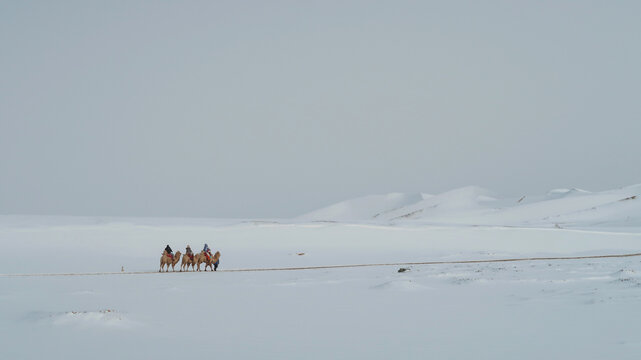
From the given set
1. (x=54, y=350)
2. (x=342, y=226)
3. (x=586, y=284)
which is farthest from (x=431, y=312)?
(x=342, y=226)

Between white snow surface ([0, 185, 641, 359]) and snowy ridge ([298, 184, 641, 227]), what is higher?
snowy ridge ([298, 184, 641, 227])

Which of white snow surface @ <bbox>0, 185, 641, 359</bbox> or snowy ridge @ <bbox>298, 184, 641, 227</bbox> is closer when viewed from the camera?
white snow surface @ <bbox>0, 185, 641, 359</bbox>

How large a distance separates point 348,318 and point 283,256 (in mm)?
25651

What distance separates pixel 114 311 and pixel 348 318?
505 cm

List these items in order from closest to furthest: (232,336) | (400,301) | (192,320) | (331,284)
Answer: (232,336) < (192,320) < (400,301) < (331,284)

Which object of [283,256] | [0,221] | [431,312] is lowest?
[431,312]

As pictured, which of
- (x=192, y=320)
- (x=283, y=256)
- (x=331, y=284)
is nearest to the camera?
(x=192, y=320)

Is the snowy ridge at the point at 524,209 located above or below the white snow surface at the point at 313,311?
above

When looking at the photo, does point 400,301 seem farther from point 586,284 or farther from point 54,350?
point 54,350

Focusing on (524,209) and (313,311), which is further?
(524,209)

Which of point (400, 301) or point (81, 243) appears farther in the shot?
point (81, 243)

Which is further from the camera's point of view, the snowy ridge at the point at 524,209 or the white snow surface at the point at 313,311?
the snowy ridge at the point at 524,209

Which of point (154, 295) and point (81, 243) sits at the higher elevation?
point (81, 243)

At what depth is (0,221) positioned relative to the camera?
5397 centimetres
